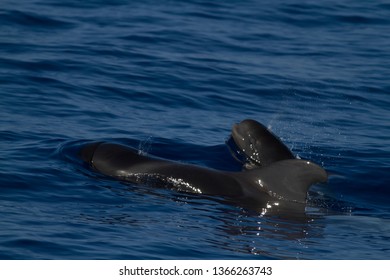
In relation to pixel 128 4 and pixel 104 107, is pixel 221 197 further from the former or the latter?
pixel 128 4

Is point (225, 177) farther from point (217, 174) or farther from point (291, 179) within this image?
point (291, 179)

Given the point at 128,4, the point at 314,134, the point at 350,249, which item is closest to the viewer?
the point at 350,249

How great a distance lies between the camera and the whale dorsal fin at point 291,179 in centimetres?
1299

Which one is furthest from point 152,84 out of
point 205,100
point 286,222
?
point 286,222

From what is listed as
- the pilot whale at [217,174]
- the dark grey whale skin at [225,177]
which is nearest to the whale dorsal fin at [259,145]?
the pilot whale at [217,174]

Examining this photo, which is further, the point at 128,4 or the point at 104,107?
the point at 128,4

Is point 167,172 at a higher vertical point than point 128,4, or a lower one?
lower

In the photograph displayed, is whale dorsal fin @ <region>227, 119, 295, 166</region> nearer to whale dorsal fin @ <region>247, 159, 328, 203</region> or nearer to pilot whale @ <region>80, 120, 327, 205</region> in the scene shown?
pilot whale @ <region>80, 120, 327, 205</region>

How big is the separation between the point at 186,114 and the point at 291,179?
5211mm

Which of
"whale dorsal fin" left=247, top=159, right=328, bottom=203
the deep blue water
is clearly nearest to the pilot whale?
"whale dorsal fin" left=247, top=159, right=328, bottom=203

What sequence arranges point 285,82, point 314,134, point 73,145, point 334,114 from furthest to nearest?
1. point 285,82
2. point 334,114
3. point 314,134
4. point 73,145

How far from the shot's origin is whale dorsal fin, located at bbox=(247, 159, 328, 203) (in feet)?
42.6

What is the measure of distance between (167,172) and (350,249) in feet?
10.5

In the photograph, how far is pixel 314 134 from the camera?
17625mm
